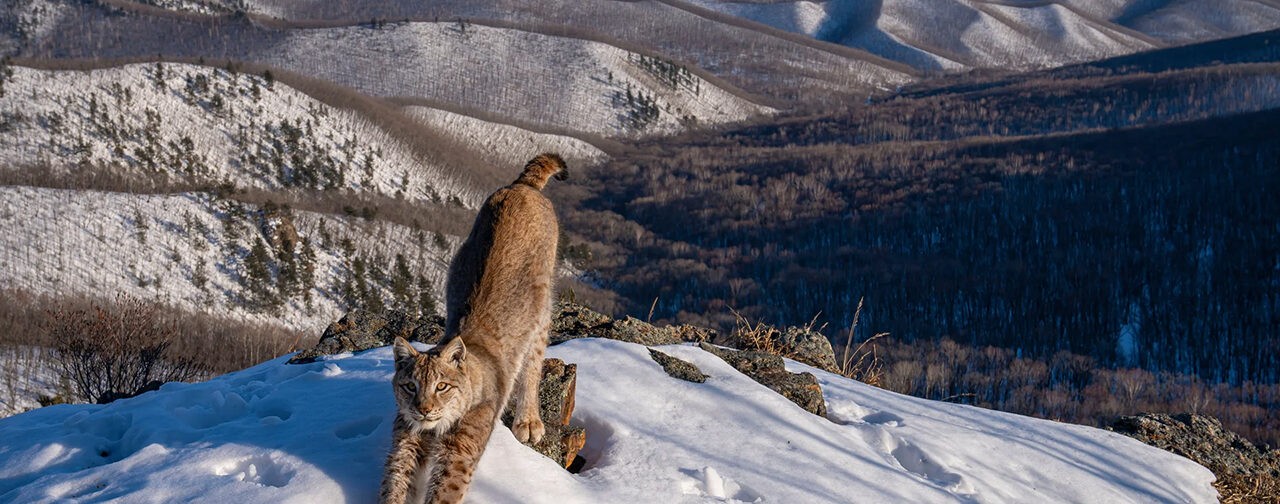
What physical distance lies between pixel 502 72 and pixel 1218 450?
128749mm

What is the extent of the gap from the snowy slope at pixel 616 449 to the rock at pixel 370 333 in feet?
1.65

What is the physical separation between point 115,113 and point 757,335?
2299 inches

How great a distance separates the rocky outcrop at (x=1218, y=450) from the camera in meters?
9.03

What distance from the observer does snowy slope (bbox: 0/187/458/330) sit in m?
36.2

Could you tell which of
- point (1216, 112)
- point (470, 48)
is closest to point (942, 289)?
point (1216, 112)

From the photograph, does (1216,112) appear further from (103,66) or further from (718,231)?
(103,66)

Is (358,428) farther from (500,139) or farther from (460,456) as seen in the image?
(500,139)

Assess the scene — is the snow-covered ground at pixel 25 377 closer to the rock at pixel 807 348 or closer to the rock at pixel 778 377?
the rock at pixel 807 348

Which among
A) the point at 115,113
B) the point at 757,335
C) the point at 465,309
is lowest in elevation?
the point at 115,113

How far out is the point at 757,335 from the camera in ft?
38.7

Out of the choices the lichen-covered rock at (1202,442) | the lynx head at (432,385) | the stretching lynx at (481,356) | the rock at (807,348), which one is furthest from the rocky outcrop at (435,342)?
the lichen-covered rock at (1202,442)

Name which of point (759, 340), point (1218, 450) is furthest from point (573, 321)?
point (1218, 450)

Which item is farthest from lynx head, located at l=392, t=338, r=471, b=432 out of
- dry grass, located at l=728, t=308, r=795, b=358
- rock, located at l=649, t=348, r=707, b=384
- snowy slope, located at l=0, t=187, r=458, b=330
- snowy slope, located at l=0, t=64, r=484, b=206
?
snowy slope, located at l=0, t=64, r=484, b=206

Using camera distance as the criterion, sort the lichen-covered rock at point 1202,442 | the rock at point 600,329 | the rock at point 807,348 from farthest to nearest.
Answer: the rock at point 807,348, the rock at point 600,329, the lichen-covered rock at point 1202,442
